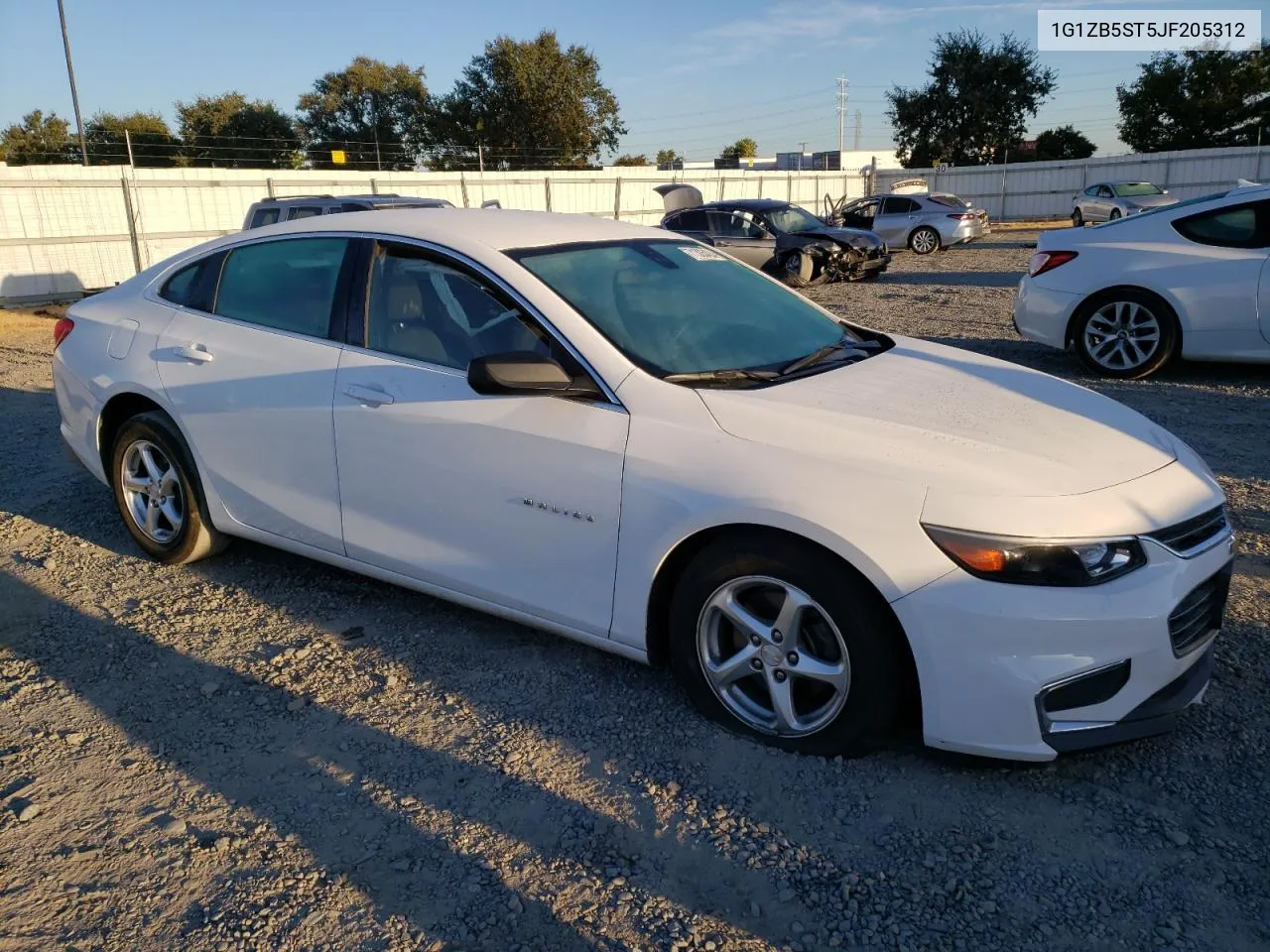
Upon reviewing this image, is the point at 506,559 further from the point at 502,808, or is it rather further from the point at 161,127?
the point at 161,127

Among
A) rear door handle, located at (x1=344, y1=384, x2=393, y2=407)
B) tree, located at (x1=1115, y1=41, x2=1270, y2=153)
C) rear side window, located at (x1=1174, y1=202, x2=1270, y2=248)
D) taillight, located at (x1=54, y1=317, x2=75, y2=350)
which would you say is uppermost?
tree, located at (x1=1115, y1=41, x2=1270, y2=153)

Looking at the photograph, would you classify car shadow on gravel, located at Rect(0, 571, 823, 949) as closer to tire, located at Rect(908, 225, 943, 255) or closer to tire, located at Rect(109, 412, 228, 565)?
tire, located at Rect(109, 412, 228, 565)

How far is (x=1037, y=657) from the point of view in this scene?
8.28 feet

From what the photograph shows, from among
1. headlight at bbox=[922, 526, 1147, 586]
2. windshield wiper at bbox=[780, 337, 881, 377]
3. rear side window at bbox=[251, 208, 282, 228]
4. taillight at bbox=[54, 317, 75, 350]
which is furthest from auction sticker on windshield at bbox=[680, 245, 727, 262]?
rear side window at bbox=[251, 208, 282, 228]

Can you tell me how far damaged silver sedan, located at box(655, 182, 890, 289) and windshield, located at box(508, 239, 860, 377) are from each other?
12075 mm

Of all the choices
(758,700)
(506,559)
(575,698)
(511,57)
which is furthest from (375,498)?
(511,57)

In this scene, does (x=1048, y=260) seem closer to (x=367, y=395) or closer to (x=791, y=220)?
(x=367, y=395)

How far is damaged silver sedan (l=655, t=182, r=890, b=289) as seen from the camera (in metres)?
16.0

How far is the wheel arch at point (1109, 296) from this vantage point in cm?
759

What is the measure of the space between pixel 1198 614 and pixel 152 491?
4.20 metres

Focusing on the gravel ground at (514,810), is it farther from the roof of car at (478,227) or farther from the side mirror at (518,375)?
the roof of car at (478,227)

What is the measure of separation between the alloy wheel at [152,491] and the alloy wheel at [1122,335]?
22.9 ft

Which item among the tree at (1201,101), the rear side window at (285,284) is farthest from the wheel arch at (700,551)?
the tree at (1201,101)

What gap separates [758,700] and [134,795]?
1885mm
